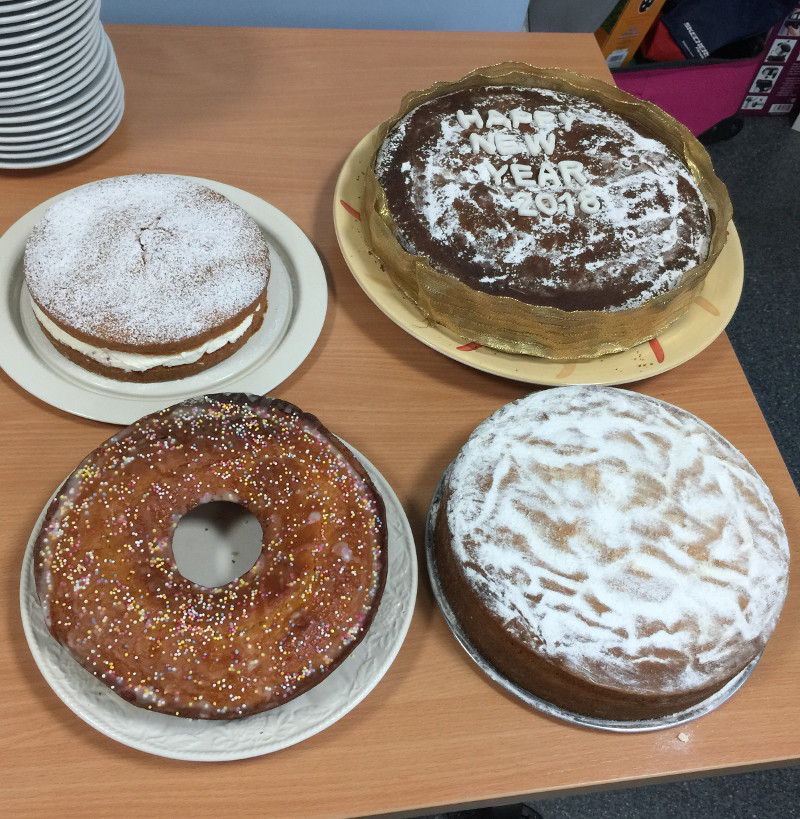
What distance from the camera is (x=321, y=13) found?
1689 mm

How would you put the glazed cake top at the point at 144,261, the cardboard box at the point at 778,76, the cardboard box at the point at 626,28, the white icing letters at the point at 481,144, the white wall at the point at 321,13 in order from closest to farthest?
the glazed cake top at the point at 144,261, the white icing letters at the point at 481,144, the white wall at the point at 321,13, the cardboard box at the point at 626,28, the cardboard box at the point at 778,76

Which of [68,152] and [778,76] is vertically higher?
[778,76]

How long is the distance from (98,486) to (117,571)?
103 mm

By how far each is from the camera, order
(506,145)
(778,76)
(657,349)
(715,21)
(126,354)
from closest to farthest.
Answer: (126,354) → (657,349) → (506,145) → (715,21) → (778,76)

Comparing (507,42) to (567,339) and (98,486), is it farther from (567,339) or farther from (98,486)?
(98,486)

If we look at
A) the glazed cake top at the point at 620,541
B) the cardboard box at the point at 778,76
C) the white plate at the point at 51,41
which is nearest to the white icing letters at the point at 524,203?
the glazed cake top at the point at 620,541

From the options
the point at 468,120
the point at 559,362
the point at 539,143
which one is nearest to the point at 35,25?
the point at 468,120

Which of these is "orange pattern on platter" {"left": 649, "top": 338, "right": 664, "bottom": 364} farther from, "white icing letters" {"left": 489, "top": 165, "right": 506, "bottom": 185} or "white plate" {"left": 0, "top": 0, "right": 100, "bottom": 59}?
"white plate" {"left": 0, "top": 0, "right": 100, "bottom": 59}

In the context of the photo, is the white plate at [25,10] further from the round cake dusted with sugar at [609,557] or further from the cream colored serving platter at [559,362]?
the round cake dusted with sugar at [609,557]

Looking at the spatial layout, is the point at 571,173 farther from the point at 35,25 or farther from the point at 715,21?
the point at 715,21

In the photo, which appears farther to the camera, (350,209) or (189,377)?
(350,209)

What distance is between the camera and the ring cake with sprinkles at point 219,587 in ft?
2.53

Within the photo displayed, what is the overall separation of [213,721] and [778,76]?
2772mm

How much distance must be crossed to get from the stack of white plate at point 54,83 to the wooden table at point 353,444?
0.06m
